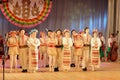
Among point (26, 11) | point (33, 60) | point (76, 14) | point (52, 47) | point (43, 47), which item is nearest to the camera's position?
point (33, 60)

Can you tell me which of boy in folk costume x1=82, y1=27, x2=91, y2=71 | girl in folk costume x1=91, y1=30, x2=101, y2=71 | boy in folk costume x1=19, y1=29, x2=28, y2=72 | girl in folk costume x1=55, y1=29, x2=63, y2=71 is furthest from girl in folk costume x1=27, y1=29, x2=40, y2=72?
girl in folk costume x1=91, y1=30, x2=101, y2=71

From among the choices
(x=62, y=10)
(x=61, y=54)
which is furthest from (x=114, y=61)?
(x=61, y=54)

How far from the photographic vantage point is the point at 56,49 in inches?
460

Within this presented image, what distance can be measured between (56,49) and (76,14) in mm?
6223

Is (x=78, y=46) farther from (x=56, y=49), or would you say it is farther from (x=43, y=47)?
(x=43, y=47)

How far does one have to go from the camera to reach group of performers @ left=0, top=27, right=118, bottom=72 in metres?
11.4

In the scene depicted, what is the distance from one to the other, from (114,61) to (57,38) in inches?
209

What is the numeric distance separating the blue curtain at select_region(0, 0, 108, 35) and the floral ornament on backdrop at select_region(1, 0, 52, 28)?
115 cm

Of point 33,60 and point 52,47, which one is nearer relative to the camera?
point 33,60

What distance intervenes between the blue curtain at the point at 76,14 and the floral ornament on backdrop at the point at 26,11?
1151 mm

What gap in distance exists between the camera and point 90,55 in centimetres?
1197

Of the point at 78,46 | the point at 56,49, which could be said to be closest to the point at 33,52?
the point at 56,49

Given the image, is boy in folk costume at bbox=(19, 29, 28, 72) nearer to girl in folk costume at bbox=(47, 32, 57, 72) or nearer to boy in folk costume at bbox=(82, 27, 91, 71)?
girl in folk costume at bbox=(47, 32, 57, 72)

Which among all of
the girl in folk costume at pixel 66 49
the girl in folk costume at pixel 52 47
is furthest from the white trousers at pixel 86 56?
the girl in folk costume at pixel 52 47
